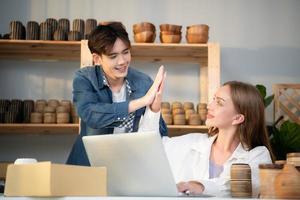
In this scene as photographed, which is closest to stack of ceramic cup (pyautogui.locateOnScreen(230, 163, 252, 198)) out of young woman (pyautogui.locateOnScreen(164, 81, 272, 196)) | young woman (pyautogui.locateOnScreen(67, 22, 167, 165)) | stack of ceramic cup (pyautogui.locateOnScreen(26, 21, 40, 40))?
young woman (pyautogui.locateOnScreen(164, 81, 272, 196))

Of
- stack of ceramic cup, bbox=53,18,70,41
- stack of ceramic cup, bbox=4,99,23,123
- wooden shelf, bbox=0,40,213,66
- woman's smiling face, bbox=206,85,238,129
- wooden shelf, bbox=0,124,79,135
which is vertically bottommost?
wooden shelf, bbox=0,124,79,135

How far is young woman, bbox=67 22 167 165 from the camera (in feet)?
8.45

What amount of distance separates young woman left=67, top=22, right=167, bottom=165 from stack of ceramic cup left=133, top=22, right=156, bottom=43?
120cm

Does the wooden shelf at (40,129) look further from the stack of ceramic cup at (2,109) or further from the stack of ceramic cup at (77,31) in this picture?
the stack of ceramic cup at (77,31)

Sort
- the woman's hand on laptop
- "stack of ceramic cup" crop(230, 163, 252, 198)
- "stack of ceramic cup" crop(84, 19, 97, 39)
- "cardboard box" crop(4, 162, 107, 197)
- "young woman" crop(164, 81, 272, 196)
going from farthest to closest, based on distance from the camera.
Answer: "stack of ceramic cup" crop(84, 19, 97, 39) → "young woman" crop(164, 81, 272, 196) → the woman's hand on laptop → "stack of ceramic cup" crop(230, 163, 252, 198) → "cardboard box" crop(4, 162, 107, 197)

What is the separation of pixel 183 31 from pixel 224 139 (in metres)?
2.06

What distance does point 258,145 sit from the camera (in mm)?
2430

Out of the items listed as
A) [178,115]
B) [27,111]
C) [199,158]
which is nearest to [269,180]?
[199,158]

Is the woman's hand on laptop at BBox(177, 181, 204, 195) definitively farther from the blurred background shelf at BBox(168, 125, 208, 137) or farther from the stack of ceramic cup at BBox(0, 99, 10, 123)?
the stack of ceramic cup at BBox(0, 99, 10, 123)

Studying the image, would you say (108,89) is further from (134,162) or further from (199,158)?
(134,162)

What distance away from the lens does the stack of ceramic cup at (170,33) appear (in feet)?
13.1

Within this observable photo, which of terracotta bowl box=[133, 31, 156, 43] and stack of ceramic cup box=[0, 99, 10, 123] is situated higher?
terracotta bowl box=[133, 31, 156, 43]

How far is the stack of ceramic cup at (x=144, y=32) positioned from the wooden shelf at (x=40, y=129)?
2.22ft

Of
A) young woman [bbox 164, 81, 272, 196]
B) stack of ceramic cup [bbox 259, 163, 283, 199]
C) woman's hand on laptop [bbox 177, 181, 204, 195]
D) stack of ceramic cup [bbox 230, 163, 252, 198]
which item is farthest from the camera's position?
young woman [bbox 164, 81, 272, 196]
